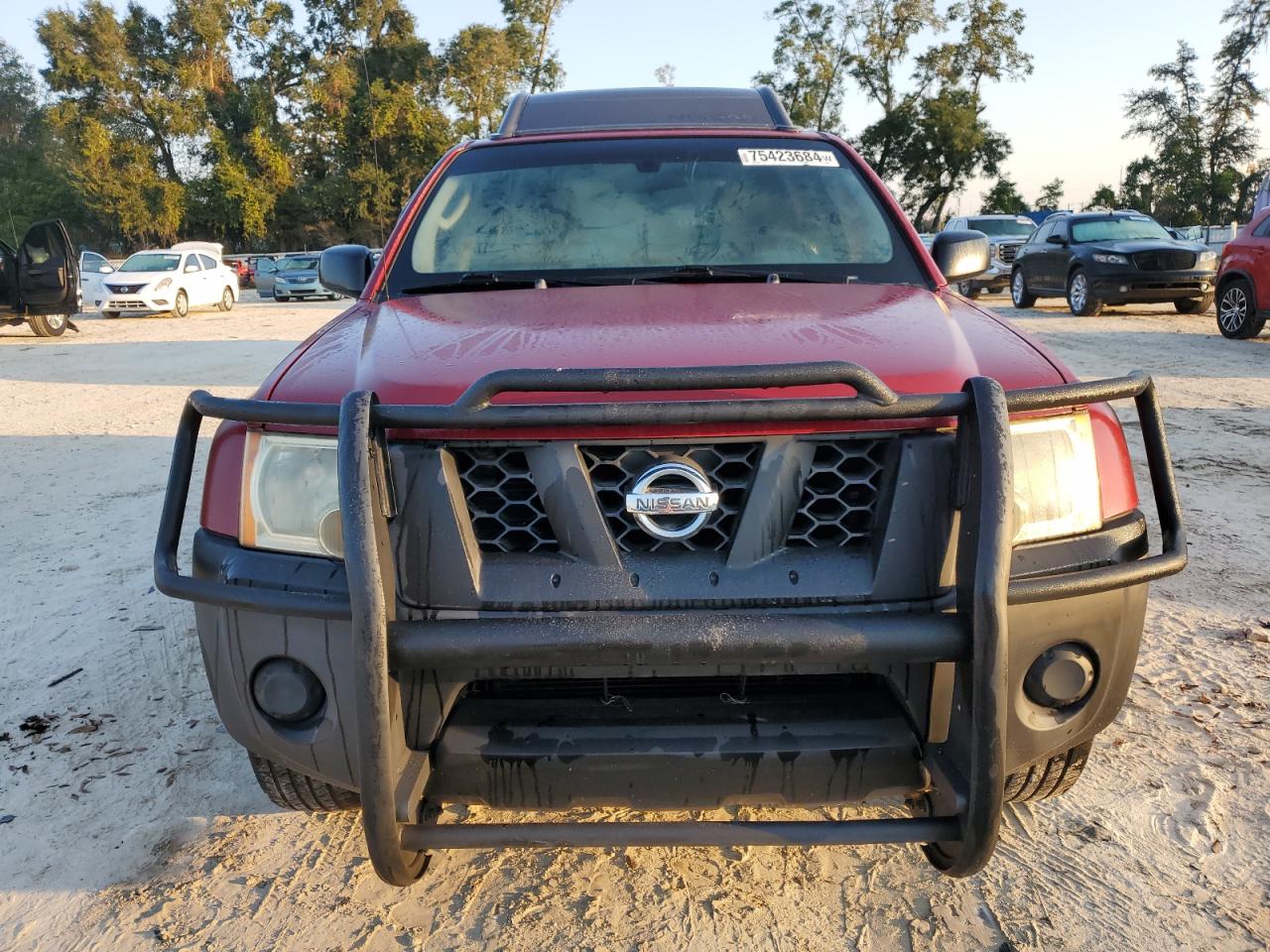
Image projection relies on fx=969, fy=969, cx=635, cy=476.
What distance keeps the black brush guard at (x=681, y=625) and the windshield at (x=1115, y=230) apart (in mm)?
14935

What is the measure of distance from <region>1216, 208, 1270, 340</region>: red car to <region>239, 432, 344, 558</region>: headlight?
39.6ft

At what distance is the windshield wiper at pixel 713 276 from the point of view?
9.01ft

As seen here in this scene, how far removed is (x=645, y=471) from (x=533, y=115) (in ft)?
8.76

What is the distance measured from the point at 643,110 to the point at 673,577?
280 cm

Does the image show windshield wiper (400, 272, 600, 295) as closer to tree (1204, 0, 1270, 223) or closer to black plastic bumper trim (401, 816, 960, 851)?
black plastic bumper trim (401, 816, 960, 851)

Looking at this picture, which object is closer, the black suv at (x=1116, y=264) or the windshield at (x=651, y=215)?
the windshield at (x=651, y=215)

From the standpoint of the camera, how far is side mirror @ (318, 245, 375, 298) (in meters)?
3.20

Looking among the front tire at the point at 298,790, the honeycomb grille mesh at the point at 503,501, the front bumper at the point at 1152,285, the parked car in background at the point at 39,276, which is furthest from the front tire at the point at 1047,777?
the parked car in background at the point at 39,276

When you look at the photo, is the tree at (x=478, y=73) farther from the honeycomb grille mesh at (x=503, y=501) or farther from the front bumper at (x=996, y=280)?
the honeycomb grille mesh at (x=503, y=501)

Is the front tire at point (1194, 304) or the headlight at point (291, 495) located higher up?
the headlight at point (291, 495)

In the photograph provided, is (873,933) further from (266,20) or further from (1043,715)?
(266,20)

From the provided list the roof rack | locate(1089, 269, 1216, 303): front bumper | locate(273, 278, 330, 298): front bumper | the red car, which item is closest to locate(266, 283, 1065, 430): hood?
the roof rack

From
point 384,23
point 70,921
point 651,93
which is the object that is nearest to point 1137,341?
point 651,93

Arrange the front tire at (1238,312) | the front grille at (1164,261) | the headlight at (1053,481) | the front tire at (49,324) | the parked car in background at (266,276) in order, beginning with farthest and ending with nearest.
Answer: the parked car in background at (266,276) < the front tire at (49,324) < the front grille at (1164,261) < the front tire at (1238,312) < the headlight at (1053,481)
